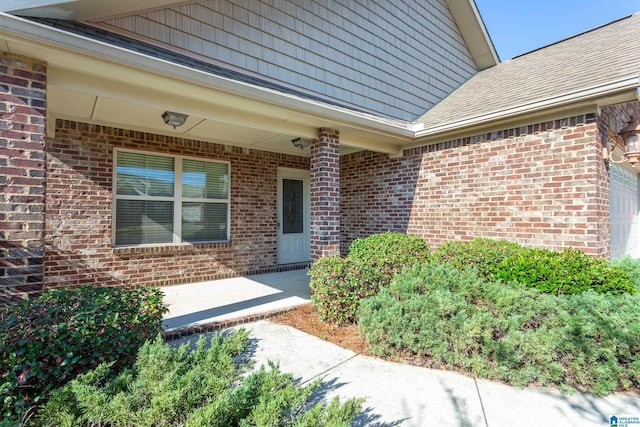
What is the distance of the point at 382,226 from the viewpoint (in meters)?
7.19

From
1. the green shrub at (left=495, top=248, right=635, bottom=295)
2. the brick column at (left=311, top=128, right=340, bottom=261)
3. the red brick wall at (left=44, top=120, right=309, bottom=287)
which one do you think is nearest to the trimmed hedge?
the green shrub at (left=495, top=248, right=635, bottom=295)

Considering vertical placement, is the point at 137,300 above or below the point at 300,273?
above

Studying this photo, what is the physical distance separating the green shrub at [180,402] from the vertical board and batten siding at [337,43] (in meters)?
4.01

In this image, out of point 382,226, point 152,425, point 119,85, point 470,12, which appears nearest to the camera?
point 152,425

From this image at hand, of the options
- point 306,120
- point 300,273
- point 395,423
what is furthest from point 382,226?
point 395,423

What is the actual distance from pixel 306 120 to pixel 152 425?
417 cm

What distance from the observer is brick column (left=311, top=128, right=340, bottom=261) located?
526cm

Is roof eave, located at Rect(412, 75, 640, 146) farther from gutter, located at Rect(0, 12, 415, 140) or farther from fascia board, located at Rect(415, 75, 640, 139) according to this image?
gutter, located at Rect(0, 12, 415, 140)

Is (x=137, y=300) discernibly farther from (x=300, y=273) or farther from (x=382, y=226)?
(x=382, y=226)

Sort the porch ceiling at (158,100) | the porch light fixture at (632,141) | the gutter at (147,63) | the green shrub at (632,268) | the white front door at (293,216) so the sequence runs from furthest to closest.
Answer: the white front door at (293,216) < the porch light fixture at (632,141) < the green shrub at (632,268) < the porch ceiling at (158,100) < the gutter at (147,63)

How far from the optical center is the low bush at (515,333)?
280 cm

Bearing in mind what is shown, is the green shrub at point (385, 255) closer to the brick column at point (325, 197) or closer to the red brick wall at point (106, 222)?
the brick column at point (325, 197)

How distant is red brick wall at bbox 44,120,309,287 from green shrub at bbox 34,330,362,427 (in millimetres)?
3724

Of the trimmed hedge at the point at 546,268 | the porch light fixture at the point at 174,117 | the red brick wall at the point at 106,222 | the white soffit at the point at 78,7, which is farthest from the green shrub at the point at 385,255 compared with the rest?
the white soffit at the point at 78,7
